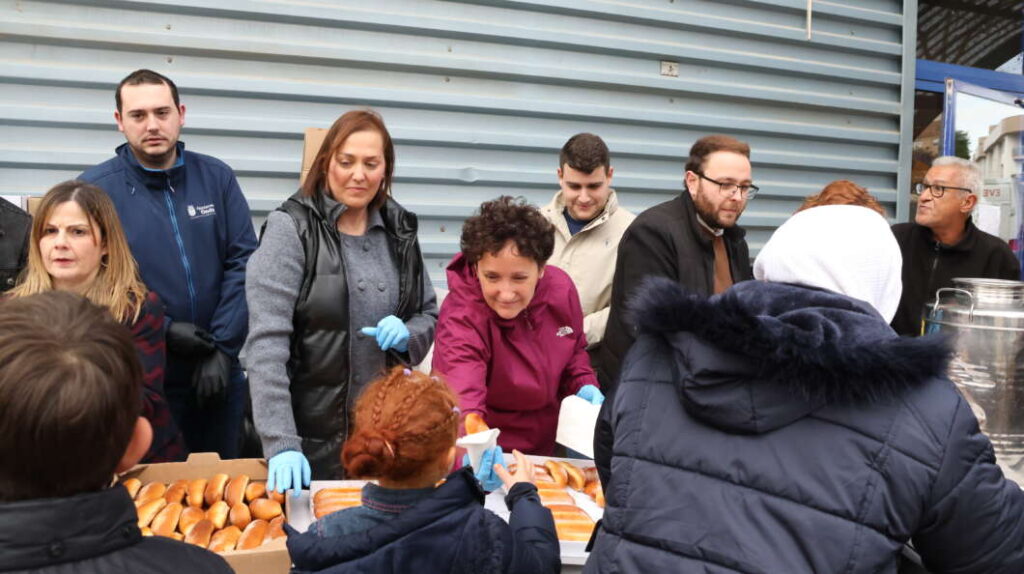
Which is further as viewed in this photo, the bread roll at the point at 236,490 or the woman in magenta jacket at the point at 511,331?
the woman in magenta jacket at the point at 511,331

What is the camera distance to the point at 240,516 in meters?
2.30

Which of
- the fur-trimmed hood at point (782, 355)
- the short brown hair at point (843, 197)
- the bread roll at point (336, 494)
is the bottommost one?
the bread roll at point (336, 494)

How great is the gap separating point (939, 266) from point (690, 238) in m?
1.65

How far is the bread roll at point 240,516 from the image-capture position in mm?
2296

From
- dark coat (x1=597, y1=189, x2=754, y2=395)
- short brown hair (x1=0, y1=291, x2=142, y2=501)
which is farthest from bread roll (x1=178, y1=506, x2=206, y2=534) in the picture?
dark coat (x1=597, y1=189, x2=754, y2=395)

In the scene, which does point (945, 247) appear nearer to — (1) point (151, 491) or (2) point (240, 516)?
(2) point (240, 516)

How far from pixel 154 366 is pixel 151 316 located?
17 cm

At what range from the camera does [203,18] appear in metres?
3.96

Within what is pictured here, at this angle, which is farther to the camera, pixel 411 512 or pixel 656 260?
pixel 656 260

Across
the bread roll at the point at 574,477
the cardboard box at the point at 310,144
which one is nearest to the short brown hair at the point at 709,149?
the bread roll at the point at 574,477

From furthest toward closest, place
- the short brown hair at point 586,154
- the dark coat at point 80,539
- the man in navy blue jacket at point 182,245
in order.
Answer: the short brown hair at point 586,154
the man in navy blue jacket at point 182,245
the dark coat at point 80,539

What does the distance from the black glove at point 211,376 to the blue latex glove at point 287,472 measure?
2.87ft

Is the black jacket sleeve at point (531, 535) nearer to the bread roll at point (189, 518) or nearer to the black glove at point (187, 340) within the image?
the bread roll at point (189, 518)

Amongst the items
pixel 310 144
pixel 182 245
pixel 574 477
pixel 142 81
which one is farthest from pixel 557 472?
pixel 142 81
